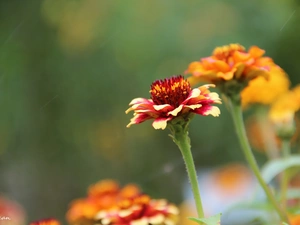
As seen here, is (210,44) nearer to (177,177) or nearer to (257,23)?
(257,23)

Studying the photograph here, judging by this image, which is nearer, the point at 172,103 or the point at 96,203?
the point at 172,103

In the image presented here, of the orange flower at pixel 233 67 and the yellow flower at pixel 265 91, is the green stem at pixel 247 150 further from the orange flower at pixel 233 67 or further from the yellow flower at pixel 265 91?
the yellow flower at pixel 265 91

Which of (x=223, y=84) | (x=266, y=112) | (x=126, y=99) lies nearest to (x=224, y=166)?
(x=126, y=99)

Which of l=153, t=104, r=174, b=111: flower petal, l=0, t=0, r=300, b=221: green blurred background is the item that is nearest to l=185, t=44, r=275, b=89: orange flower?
l=153, t=104, r=174, b=111: flower petal

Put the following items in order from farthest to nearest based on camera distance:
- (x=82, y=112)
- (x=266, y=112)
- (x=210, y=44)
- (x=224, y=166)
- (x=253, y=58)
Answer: (x=82, y=112) → (x=224, y=166) → (x=210, y=44) → (x=266, y=112) → (x=253, y=58)

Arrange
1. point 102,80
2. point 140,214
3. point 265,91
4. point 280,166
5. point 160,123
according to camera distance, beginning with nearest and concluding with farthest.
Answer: point 160,123
point 140,214
point 280,166
point 265,91
point 102,80

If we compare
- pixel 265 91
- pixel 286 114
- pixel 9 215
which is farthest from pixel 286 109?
pixel 9 215

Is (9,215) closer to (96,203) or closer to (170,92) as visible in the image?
(96,203)

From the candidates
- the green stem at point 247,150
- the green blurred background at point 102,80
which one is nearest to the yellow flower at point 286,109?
the green stem at point 247,150
